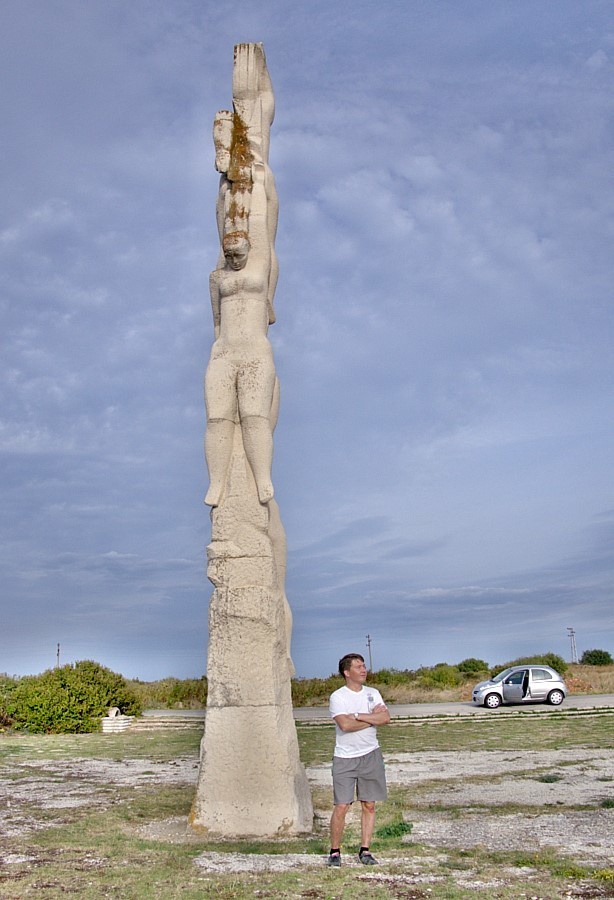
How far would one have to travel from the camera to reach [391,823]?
8.48m

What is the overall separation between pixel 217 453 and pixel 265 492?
0.77m

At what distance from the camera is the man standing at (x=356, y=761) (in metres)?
6.59

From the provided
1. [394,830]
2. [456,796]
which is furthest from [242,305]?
[456,796]

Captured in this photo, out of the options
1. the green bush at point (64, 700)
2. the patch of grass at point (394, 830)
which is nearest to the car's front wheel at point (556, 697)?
the green bush at point (64, 700)

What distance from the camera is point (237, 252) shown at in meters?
9.88

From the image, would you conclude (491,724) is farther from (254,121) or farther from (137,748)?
(254,121)

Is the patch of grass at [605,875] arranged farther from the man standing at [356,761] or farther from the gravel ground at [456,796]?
the man standing at [356,761]

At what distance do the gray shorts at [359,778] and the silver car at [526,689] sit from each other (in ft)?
65.9

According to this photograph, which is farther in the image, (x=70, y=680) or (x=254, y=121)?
(x=70, y=680)

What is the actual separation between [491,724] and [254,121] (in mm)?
15825

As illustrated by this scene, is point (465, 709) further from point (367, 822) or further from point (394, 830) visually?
point (367, 822)

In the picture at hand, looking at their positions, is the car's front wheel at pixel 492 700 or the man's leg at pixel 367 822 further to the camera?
the car's front wheel at pixel 492 700

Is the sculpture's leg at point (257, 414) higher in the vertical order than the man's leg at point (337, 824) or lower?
higher

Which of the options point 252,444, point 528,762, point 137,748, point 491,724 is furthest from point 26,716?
point 252,444
